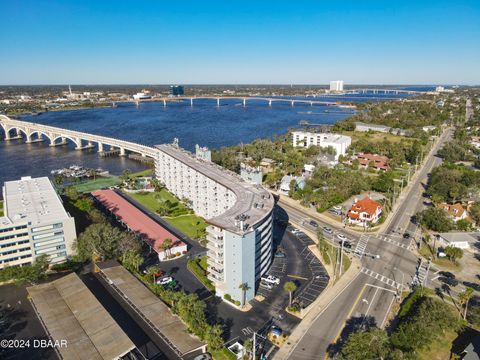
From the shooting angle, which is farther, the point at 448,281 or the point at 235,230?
the point at 448,281

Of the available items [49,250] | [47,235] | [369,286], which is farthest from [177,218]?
[369,286]

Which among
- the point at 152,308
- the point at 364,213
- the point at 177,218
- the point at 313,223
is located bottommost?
the point at 313,223

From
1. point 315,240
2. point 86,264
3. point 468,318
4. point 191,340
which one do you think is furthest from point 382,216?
point 86,264

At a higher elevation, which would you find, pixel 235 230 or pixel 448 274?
pixel 235 230

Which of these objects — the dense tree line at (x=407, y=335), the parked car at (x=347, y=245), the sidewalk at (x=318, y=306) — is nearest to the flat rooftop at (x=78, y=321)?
the sidewalk at (x=318, y=306)

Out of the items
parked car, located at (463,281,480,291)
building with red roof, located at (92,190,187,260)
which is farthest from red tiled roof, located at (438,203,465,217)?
building with red roof, located at (92,190,187,260)

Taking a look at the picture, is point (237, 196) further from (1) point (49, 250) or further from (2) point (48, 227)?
(1) point (49, 250)

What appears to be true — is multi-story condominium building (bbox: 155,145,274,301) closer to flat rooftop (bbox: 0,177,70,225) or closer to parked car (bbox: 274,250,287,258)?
parked car (bbox: 274,250,287,258)
